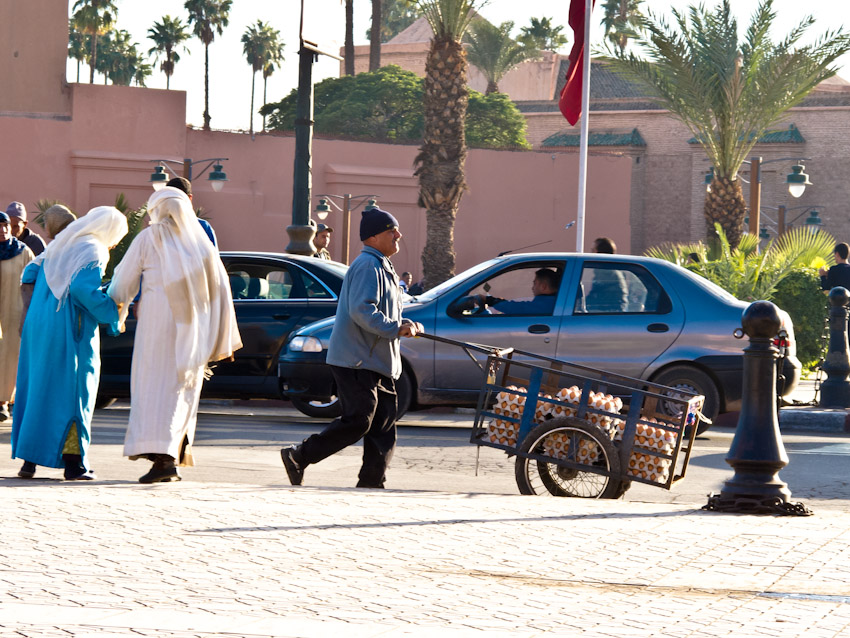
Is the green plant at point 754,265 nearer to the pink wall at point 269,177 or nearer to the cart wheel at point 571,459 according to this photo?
the cart wheel at point 571,459

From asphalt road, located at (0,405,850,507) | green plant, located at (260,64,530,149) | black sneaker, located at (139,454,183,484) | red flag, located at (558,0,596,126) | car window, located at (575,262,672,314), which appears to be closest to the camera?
black sneaker, located at (139,454,183,484)

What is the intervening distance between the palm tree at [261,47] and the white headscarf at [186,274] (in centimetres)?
7547

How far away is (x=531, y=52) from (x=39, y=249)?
182 feet

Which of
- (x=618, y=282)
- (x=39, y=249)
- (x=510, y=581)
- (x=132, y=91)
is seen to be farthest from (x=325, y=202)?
(x=510, y=581)

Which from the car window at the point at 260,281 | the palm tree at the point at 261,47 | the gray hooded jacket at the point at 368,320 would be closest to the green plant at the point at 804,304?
the car window at the point at 260,281

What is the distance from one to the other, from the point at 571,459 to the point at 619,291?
3846mm

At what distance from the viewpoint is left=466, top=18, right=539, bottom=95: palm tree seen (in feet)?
214

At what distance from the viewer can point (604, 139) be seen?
5547cm

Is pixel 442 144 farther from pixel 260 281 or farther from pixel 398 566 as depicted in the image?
pixel 398 566

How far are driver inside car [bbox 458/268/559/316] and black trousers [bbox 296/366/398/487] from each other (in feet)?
11.4

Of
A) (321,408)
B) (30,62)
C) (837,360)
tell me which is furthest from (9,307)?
(30,62)

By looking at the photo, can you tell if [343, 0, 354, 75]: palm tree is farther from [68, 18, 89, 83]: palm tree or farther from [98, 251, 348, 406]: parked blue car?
[98, 251, 348, 406]: parked blue car

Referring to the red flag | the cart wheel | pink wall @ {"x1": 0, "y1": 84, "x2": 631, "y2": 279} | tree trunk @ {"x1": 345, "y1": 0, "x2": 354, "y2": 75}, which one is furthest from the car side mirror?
tree trunk @ {"x1": 345, "y1": 0, "x2": 354, "y2": 75}

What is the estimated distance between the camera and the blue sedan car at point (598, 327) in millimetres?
11023
